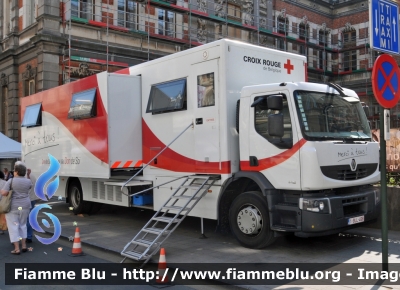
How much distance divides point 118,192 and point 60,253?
2.59 meters

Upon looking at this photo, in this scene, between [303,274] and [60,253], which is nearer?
[303,274]

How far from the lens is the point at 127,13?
22.4m

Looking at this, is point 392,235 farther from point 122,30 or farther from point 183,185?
point 122,30

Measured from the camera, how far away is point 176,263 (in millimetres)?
7164

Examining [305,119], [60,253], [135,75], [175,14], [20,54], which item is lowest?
[60,253]

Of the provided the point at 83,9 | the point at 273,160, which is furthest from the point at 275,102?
the point at 83,9

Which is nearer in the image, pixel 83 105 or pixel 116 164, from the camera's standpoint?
pixel 116 164

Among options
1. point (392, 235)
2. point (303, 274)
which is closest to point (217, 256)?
point (303, 274)

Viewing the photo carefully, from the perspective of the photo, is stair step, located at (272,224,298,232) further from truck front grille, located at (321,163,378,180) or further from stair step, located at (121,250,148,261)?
stair step, located at (121,250,148,261)

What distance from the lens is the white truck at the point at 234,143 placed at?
733 centimetres

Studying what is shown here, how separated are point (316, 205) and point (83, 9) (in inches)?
692

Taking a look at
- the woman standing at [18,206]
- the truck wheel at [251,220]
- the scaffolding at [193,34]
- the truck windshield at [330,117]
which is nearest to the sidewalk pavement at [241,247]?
the truck wheel at [251,220]

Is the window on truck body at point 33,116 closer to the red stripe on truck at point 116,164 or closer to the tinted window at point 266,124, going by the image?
the red stripe on truck at point 116,164

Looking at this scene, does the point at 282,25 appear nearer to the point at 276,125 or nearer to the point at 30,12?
the point at 30,12
